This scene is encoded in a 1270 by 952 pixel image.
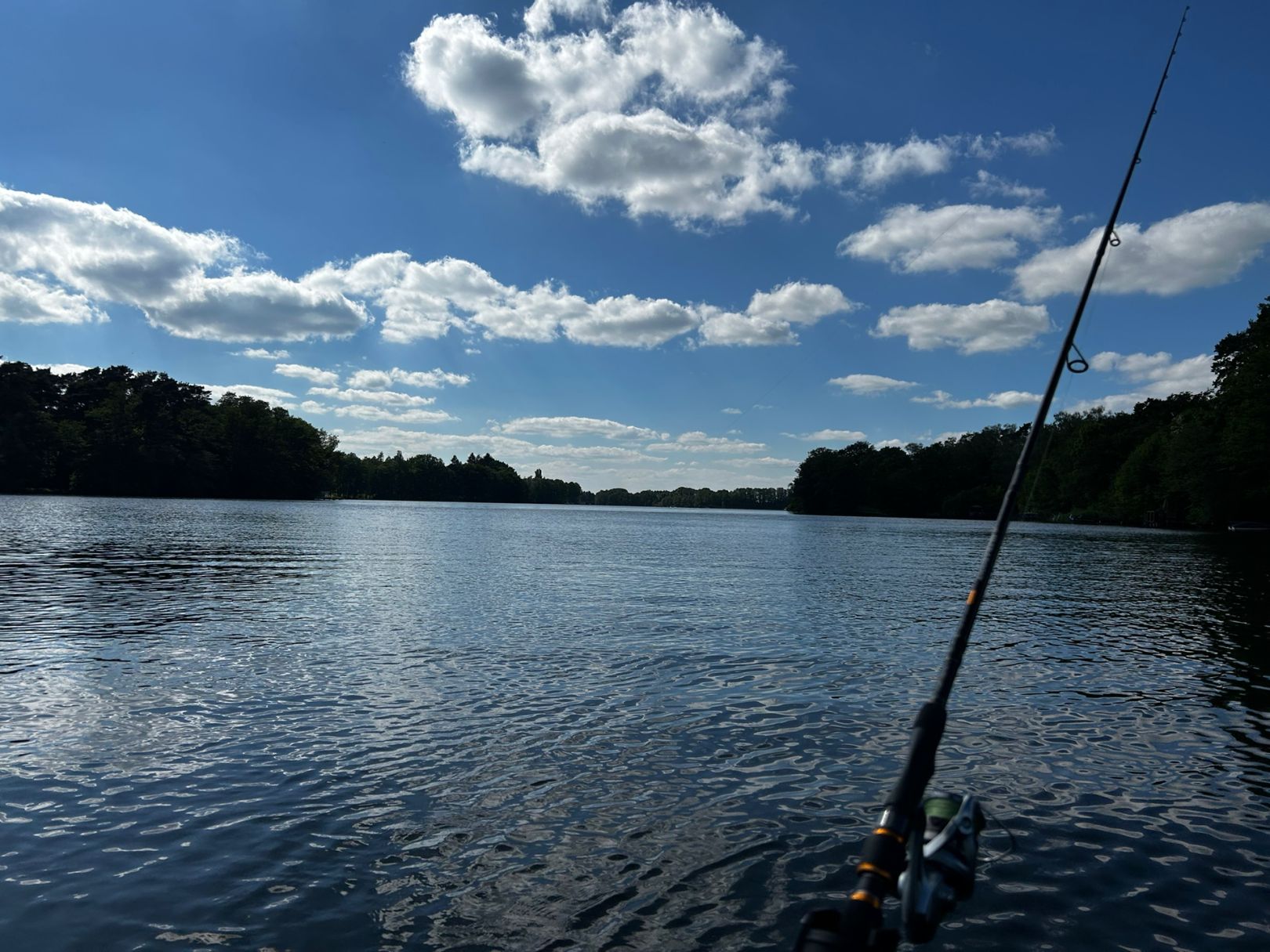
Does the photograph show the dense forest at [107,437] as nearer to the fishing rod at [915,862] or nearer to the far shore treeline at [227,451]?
the far shore treeline at [227,451]

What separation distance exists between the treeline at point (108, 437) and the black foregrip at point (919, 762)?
190 metres

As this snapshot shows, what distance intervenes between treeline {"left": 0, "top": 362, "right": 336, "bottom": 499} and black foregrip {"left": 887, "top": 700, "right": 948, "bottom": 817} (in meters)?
190

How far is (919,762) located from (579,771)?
23.4ft

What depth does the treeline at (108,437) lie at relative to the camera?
15775cm

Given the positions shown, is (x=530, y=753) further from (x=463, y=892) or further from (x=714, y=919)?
(x=714, y=919)

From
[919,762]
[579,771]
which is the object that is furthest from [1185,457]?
[919,762]

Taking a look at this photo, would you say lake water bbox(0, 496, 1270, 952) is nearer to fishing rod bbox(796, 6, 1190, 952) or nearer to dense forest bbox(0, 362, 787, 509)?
fishing rod bbox(796, 6, 1190, 952)

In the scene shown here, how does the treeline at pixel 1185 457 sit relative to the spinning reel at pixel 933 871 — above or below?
above

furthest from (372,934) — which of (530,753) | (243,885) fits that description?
(530,753)

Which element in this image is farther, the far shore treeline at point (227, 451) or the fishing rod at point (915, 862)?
the far shore treeline at point (227, 451)

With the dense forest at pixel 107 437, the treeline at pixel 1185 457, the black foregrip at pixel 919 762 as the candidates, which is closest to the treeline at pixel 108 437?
the dense forest at pixel 107 437

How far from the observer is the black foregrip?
4605 mm

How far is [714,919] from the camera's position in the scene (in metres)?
7.41

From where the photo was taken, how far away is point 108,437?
552 ft
